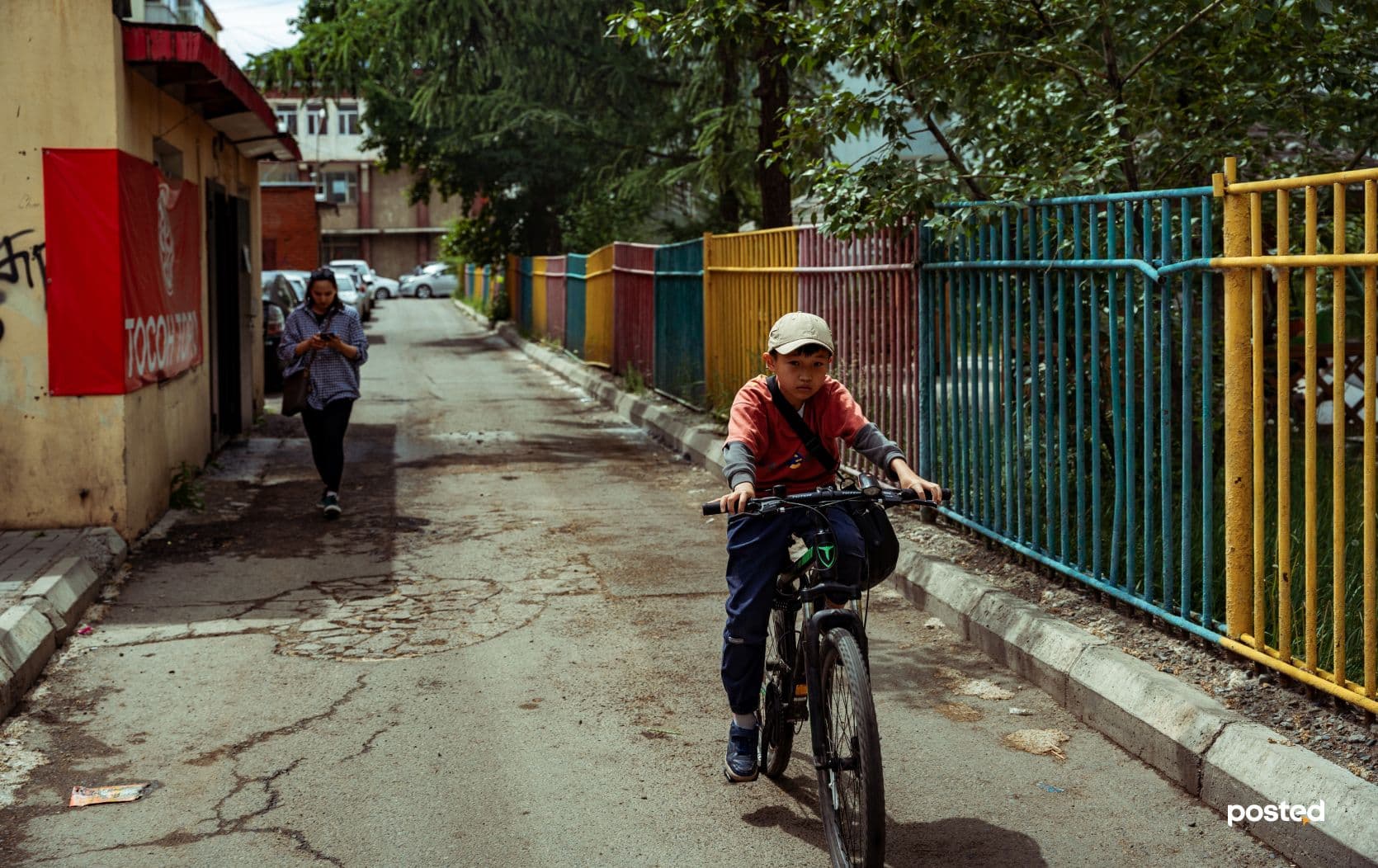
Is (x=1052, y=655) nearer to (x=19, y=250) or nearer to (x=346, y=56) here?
(x=19, y=250)

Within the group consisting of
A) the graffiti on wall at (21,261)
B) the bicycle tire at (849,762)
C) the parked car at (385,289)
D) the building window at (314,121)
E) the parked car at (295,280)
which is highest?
the building window at (314,121)

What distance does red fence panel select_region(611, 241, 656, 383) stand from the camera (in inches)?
728

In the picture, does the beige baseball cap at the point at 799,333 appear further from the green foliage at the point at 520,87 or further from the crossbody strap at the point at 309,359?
the green foliage at the point at 520,87

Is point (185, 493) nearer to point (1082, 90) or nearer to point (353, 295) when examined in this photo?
point (1082, 90)

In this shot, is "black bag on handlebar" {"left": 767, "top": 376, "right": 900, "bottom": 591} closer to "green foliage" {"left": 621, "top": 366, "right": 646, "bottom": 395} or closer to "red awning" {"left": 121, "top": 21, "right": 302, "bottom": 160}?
"red awning" {"left": 121, "top": 21, "right": 302, "bottom": 160}

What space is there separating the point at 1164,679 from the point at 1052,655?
2.41ft

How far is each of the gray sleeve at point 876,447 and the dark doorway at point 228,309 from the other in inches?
395

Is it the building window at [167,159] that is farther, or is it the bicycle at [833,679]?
the building window at [167,159]

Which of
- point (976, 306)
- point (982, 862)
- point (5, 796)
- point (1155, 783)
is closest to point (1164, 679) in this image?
point (1155, 783)

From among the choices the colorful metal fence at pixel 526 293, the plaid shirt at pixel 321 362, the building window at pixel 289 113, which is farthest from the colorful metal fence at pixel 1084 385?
the building window at pixel 289 113

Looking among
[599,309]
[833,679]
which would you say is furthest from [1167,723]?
[599,309]

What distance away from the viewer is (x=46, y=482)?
30.0ft

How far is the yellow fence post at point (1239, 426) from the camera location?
5.55 metres

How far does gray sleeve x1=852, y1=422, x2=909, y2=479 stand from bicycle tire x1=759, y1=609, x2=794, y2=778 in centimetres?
57
